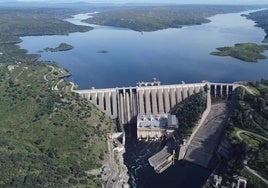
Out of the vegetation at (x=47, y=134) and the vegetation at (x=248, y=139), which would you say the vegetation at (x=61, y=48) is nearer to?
the vegetation at (x=47, y=134)

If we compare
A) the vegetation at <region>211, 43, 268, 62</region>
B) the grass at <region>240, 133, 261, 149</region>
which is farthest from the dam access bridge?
the vegetation at <region>211, 43, 268, 62</region>

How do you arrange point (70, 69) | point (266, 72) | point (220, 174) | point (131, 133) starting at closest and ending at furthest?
point (220, 174) → point (131, 133) → point (266, 72) → point (70, 69)

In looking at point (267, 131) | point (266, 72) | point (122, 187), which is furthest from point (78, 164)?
point (266, 72)

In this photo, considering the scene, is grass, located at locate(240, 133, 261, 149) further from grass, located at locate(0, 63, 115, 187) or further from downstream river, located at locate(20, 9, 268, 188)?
grass, located at locate(0, 63, 115, 187)

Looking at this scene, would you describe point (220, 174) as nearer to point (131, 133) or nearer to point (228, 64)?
point (131, 133)

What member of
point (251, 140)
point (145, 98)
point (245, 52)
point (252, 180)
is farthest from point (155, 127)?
point (245, 52)

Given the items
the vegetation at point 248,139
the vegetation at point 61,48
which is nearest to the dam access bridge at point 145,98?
the vegetation at point 248,139
